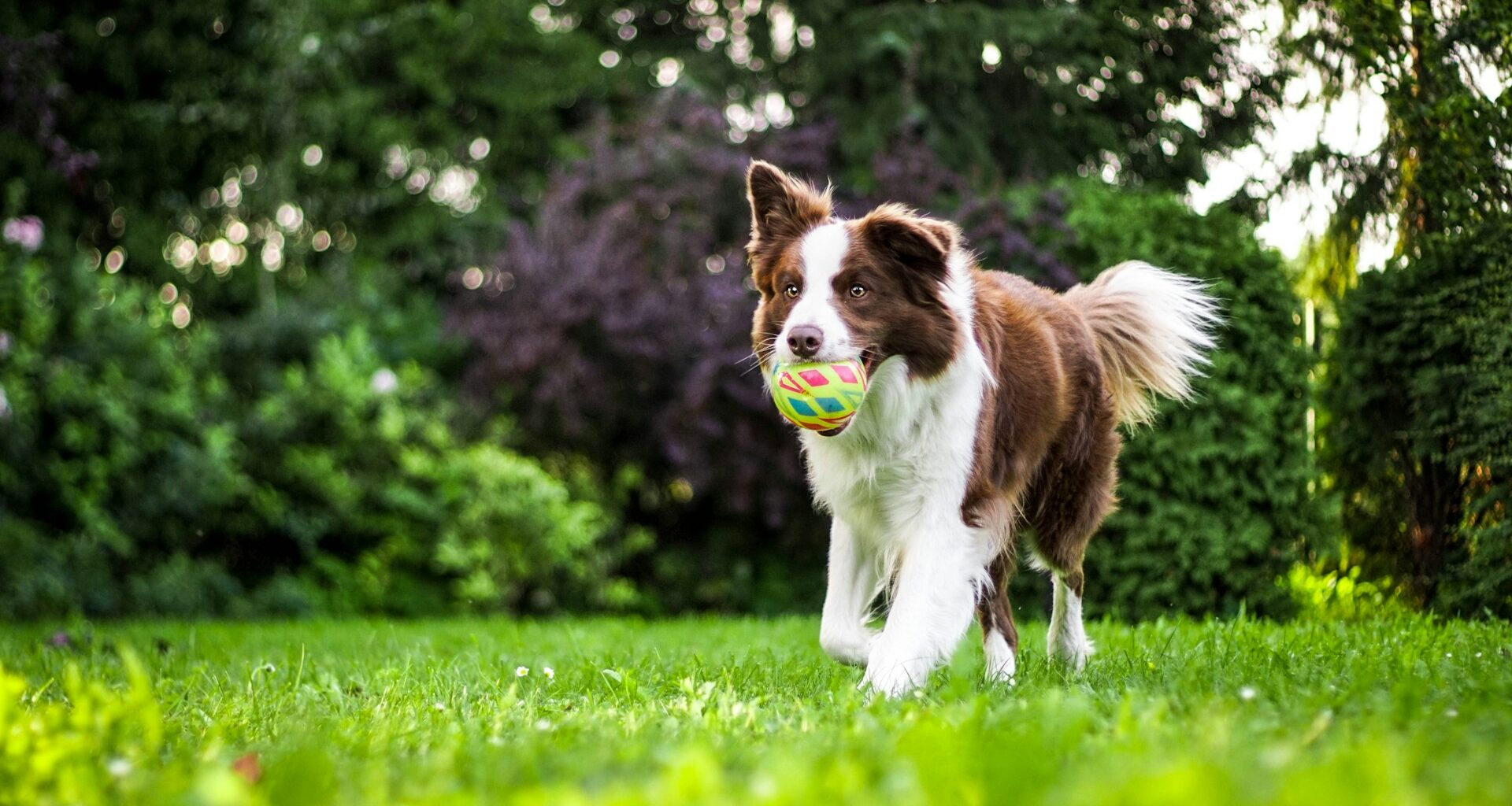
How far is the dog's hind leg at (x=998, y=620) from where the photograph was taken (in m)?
4.65

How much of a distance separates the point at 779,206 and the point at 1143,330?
1841 millimetres

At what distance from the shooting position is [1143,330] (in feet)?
17.7

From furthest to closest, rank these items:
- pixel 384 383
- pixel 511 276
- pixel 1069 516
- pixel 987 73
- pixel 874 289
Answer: pixel 511 276, pixel 987 73, pixel 384 383, pixel 1069 516, pixel 874 289

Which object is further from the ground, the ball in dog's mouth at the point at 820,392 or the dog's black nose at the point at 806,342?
the dog's black nose at the point at 806,342

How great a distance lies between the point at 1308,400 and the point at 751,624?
3.60 meters

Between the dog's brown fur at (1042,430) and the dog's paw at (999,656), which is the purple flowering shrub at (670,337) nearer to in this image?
the dog's brown fur at (1042,430)

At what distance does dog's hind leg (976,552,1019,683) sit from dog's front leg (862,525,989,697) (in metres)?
0.45

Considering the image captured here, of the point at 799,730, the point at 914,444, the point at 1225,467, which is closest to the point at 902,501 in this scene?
the point at 914,444

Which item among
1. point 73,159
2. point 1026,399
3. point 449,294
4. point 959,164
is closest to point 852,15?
point 959,164

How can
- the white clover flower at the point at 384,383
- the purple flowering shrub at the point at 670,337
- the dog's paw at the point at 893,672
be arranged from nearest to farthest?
1. the dog's paw at the point at 893,672
2. the purple flowering shrub at the point at 670,337
3. the white clover flower at the point at 384,383

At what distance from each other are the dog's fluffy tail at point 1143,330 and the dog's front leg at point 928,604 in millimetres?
1459

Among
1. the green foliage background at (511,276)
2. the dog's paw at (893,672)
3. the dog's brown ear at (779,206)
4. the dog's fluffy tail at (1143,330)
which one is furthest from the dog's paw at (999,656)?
the green foliage background at (511,276)

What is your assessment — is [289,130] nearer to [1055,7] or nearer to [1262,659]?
[1055,7]

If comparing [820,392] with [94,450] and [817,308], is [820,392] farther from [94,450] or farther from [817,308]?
[94,450]
